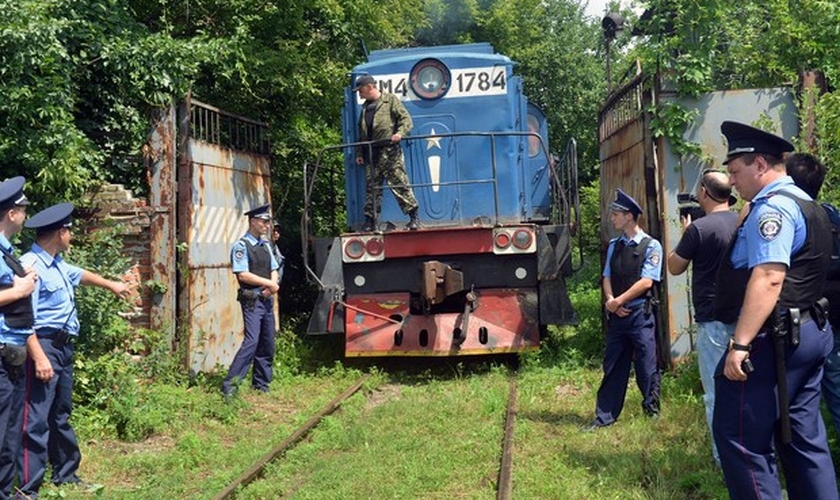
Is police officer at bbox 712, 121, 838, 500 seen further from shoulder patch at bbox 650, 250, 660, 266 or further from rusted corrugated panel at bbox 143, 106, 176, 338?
rusted corrugated panel at bbox 143, 106, 176, 338

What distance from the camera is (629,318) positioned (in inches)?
271

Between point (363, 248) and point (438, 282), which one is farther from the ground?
point (363, 248)

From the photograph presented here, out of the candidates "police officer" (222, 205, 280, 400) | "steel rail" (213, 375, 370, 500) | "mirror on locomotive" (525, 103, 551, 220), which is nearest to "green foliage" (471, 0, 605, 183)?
"mirror on locomotive" (525, 103, 551, 220)

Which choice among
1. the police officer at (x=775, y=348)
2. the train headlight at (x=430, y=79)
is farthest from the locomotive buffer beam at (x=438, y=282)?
the police officer at (x=775, y=348)

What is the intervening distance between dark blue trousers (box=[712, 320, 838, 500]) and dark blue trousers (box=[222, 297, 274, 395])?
17.3ft

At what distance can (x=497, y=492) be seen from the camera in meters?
5.34

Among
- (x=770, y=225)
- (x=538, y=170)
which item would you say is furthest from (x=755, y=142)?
(x=538, y=170)

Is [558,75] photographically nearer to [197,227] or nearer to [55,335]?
[197,227]

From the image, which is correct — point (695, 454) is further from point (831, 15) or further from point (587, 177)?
point (587, 177)

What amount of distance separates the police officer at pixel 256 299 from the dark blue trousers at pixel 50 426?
2.35m

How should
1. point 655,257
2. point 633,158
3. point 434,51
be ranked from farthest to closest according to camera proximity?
point 434,51
point 633,158
point 655,257

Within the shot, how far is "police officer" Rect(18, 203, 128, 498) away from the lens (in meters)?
5.43

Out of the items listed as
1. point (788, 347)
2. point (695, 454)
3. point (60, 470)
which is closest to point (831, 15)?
point (695, 454)

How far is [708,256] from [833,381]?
97cm
